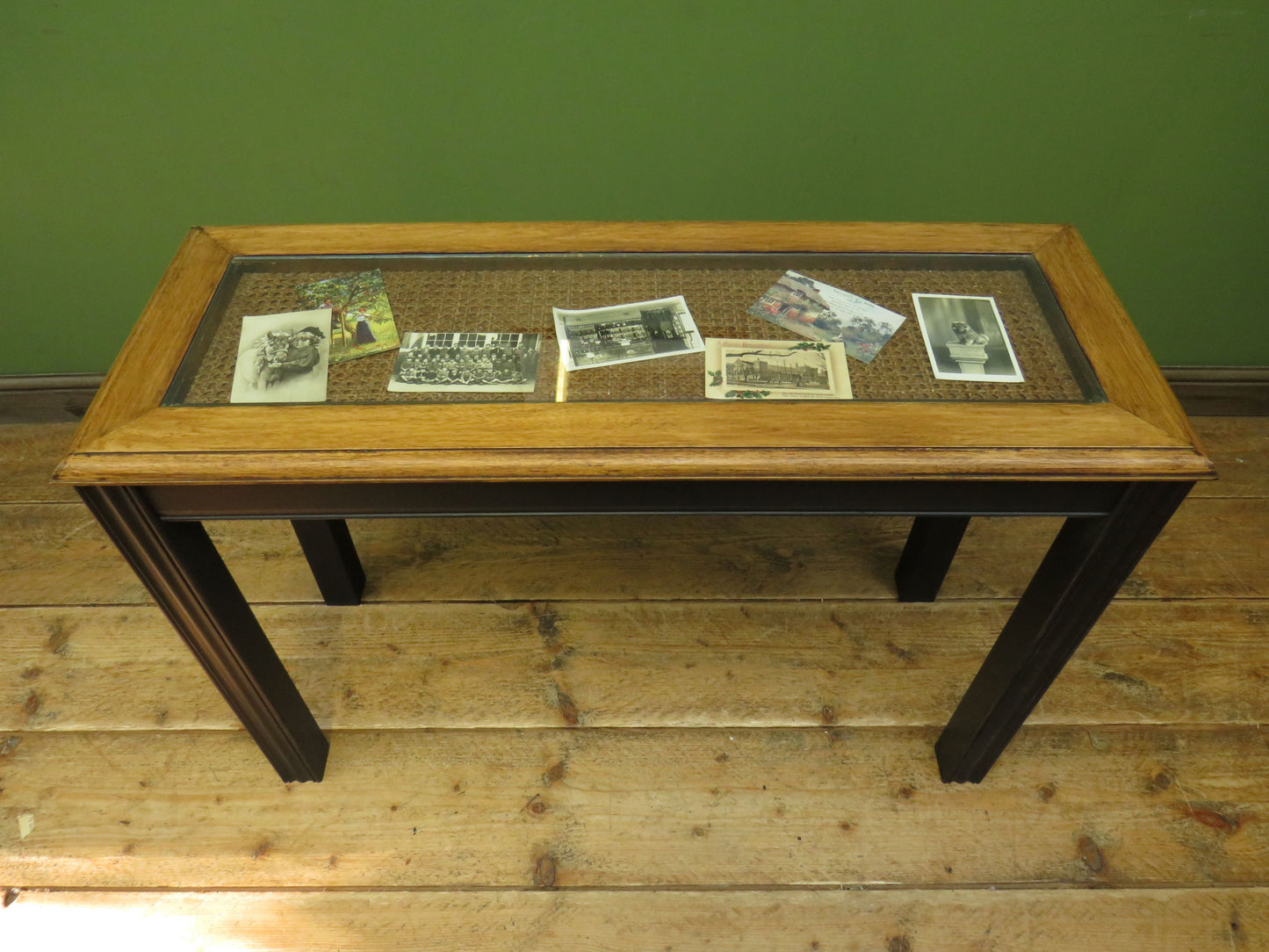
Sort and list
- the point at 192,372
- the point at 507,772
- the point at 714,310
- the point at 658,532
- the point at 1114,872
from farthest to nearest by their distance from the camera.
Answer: the point at 658,532
the point at 507,772
the point at 1114,872
the point at 714,310
the point at 192,372

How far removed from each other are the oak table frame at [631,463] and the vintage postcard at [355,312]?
0.13 metres

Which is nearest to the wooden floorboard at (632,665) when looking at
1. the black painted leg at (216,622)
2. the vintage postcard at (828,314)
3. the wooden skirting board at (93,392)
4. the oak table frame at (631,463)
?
the black painted leg at (216,622)

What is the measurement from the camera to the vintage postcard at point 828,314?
44.8 inches

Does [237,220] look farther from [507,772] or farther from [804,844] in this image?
[804,844]

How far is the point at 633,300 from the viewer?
120cm

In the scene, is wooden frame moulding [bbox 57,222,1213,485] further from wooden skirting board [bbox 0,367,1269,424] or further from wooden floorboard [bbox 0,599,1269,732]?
wooden skirting board [bbox 0,367,1269,424]

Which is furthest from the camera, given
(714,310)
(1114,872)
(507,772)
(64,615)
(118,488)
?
(64,615)

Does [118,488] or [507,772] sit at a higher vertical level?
[118,488]

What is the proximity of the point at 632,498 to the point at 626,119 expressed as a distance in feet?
3.06

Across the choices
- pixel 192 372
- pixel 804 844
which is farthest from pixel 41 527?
pixel 804 844

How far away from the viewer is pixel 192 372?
107 cm

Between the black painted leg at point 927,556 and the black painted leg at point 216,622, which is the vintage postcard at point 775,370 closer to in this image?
the black painted leg at point 927,556

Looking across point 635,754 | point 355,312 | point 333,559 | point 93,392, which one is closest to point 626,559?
point 635,754

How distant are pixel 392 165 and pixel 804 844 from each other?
143cm
